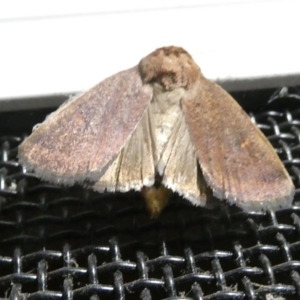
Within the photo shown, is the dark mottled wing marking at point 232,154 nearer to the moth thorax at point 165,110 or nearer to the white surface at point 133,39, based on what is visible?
the moth thorax at point 165,110

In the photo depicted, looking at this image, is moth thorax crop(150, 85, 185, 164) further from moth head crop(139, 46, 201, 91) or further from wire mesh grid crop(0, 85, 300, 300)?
wire mesh grid crop(0, 85, 300, 300)

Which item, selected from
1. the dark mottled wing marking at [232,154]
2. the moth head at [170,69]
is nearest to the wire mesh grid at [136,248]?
the dark mottled wing marking at [232,154]

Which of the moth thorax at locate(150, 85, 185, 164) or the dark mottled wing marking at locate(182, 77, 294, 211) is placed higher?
the moth thorax at locate(150, 85, 185, 164)

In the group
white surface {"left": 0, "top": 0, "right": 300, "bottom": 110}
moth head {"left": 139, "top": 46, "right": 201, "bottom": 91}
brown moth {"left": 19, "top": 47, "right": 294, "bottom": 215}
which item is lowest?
brown moth {"left": 19, "top": 47, "right": 294, "bottom": 215}

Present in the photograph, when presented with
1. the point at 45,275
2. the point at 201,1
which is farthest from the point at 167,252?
the point at 201,1

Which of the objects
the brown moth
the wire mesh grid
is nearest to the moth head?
the brown moth
